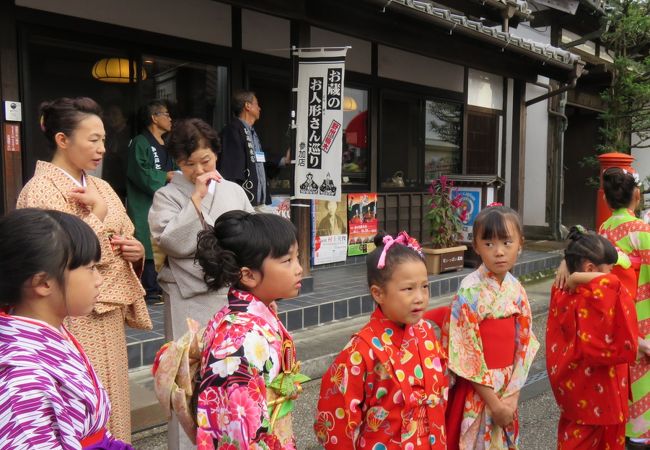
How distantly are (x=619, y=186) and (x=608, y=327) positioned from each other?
1260 mm

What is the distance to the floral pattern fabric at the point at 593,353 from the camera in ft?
10.4

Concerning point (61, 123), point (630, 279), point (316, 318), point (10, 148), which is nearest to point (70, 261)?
point (61, 123)

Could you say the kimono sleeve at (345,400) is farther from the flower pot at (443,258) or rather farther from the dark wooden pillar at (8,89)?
the flower pot at (443,258)

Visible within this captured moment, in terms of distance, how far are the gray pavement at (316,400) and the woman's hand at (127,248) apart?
57.3 inches

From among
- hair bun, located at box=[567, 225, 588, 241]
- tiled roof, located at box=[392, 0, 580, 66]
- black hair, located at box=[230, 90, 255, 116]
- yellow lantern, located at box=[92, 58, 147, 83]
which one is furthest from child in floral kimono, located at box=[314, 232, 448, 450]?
tiled roof, located at box=[392, 0, 580, 66]

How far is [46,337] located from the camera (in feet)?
5.47

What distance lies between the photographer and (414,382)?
7.96 ft

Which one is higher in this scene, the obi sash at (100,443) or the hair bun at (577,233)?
the hair bun at (577,233)

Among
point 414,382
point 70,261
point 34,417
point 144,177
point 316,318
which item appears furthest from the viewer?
point 316,318

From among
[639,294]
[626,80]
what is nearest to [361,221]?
[639,294]

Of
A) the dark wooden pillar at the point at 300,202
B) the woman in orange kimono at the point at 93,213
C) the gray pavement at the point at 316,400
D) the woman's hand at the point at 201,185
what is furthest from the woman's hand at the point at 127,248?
the dark wooden pillar at the point at 300,202

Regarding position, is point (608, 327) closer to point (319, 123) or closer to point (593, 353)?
point (593, 353)

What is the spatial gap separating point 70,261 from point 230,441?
74 centimetres

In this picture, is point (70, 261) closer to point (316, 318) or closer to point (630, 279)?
point (630, 279)
